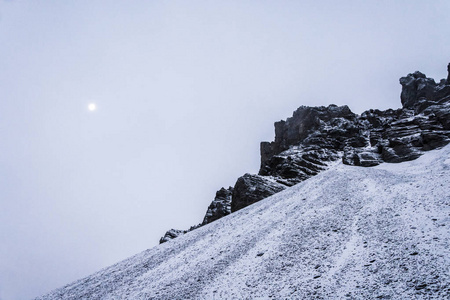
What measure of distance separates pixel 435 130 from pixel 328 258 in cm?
4661

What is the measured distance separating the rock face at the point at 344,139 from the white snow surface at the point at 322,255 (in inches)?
753

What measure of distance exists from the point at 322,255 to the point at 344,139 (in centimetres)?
6553

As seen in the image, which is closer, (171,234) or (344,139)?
(171,234)

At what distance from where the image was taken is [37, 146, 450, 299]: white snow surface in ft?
32.3

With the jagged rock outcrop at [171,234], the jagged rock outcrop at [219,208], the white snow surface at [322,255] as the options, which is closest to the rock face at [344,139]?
the jagged rock outcrop at [219,208]

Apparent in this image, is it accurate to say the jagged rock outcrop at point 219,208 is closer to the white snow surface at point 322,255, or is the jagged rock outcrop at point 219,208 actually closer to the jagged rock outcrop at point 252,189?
the jagged rock outcrop at point 252,189

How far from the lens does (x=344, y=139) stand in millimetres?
70188

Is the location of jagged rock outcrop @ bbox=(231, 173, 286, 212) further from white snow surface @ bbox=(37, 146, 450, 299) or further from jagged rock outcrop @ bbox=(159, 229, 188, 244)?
jagged rock outcrop @ bbox=(159, 229, 188, 244)

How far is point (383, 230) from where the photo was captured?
13969 mm

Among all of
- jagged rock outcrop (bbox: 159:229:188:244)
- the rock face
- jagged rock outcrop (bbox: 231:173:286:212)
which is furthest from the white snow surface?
jagged rock outcrop (bbox: 159:229:188:244)

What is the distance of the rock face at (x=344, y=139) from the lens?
4366cm

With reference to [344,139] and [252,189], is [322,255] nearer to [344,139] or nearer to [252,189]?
[252,189]

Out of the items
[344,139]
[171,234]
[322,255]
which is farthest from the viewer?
[344,139]

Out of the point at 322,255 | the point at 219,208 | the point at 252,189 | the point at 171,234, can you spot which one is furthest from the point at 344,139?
the point at 322,255
